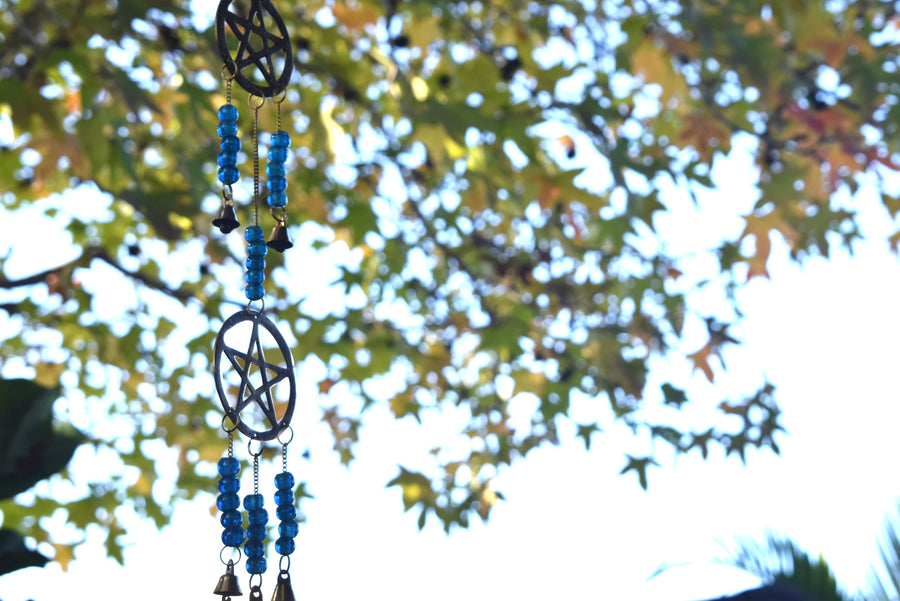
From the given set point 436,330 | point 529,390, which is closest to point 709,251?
point 529,390

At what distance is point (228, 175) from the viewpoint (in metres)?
1.04

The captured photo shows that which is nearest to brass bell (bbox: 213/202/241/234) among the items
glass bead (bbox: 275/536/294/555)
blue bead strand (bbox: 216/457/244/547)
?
blue bead strand (bbox: 216/457/244/547)

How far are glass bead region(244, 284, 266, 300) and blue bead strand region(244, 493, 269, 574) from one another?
0.82 ft

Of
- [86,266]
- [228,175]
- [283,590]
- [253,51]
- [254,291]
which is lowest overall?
[283,590]

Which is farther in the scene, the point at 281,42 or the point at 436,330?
the point at 436,330

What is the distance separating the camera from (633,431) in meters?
3.50

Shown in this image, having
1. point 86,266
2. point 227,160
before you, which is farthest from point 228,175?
point 86,266

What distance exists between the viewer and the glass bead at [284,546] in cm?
107

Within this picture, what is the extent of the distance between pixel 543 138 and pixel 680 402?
1241 millimetres

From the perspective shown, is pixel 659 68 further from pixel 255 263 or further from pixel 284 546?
pixel 284 546

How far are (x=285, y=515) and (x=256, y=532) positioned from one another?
6 cm

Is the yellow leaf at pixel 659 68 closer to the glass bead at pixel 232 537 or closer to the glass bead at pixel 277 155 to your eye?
the glass bead at pixel 277 155

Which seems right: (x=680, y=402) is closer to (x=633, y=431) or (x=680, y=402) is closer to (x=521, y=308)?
(x=633, y=431)

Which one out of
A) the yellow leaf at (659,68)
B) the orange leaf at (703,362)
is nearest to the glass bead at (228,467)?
the yellow leaf at (659,68)
